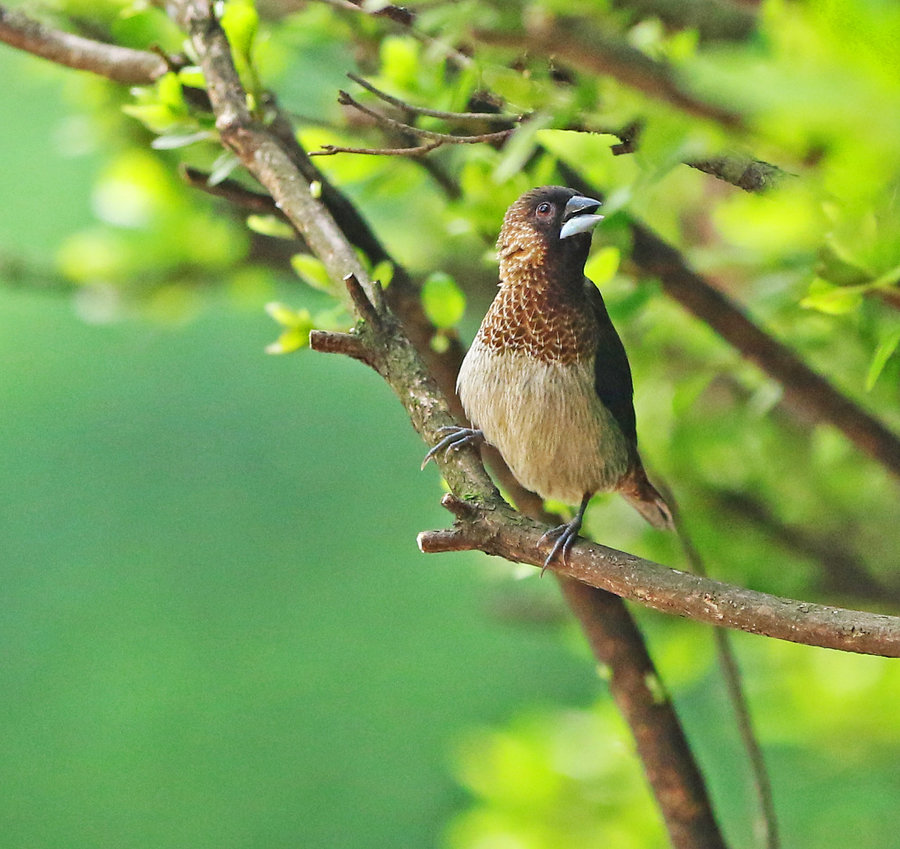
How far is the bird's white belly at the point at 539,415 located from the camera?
1055mm

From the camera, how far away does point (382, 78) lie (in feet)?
3.30

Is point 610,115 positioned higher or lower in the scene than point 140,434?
higher

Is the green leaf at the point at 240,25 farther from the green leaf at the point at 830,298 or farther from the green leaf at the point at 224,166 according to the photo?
the green leaf at the point at 830,298

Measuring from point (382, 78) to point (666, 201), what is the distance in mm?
722

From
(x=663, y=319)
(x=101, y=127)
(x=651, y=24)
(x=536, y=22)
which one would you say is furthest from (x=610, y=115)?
(x=101, y=127)

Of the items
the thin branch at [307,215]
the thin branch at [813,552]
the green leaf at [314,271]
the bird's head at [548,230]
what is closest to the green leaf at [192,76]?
the thin branch at [307,215]

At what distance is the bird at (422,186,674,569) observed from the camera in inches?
40.7

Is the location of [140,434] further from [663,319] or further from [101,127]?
[663,319]

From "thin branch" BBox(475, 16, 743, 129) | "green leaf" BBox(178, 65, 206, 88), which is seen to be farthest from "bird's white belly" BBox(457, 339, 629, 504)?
"thin branch" BBox(475, 16, 743, 129)

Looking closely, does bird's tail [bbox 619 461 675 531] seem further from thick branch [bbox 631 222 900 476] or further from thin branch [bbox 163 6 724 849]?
thin branch [bbox 163 6 724 849]

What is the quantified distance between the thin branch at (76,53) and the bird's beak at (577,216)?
361mm

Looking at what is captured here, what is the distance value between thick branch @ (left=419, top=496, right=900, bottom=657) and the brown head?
0.29 meters

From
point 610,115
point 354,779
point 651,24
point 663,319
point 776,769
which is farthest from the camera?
point 354,779

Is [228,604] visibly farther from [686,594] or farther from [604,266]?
[686,594]
